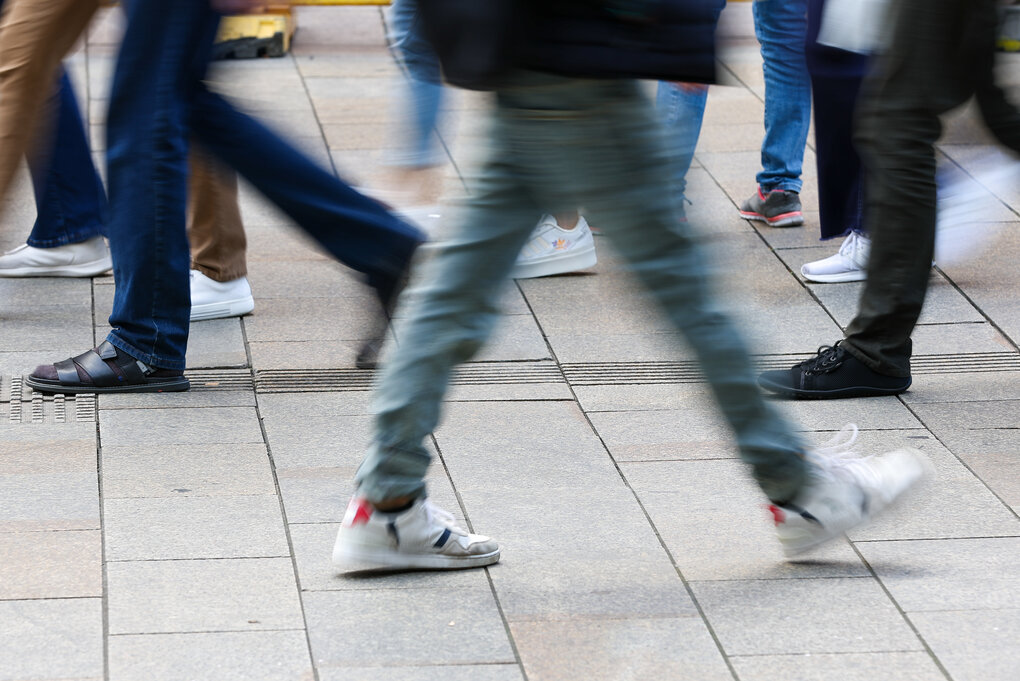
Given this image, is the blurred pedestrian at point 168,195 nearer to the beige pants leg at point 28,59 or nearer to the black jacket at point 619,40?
the beige pants leg at point 28,59

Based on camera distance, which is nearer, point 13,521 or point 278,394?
point 13,521

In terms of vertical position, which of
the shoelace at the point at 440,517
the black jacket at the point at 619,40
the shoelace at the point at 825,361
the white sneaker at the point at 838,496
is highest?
the black jacket at the point at 619,40

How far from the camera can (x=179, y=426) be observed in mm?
3848

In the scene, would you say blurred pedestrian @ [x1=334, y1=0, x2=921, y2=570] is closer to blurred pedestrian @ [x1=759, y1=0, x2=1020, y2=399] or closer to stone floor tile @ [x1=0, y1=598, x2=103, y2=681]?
stone floor tile @ [x1=0, y1=598, x2=103, y2=681]

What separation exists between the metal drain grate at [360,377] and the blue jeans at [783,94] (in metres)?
1.62

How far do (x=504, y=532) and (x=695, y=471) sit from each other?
556 millimetres

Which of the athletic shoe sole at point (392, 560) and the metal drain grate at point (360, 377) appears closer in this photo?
the athletic shoe sole at point (392, 560)

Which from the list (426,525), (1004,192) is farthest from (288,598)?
(1004,192)

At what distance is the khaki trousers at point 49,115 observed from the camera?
13.6 feet

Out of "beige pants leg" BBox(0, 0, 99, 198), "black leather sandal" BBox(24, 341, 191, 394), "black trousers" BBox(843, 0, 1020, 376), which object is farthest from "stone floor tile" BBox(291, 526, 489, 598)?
"beige pants leg" BBox(0, 0, 99, 198)

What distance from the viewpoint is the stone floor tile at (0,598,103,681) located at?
264 centimetres

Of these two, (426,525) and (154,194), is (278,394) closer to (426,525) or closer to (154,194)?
(154,194)

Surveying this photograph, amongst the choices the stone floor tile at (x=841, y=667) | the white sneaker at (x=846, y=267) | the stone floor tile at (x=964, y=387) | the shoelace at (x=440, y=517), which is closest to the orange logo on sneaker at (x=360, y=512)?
the shoelace at (x=440, y=517)

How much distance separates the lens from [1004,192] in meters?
5.68
